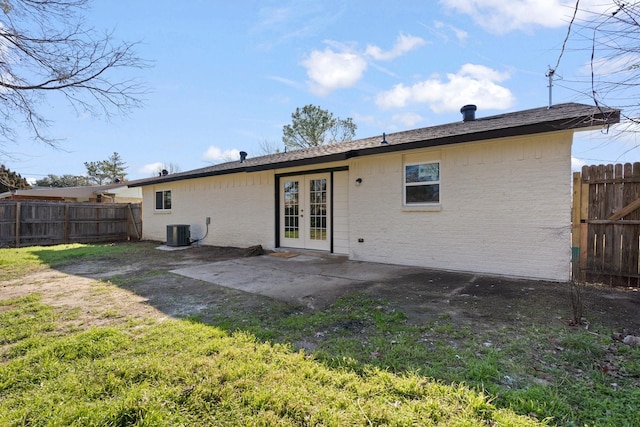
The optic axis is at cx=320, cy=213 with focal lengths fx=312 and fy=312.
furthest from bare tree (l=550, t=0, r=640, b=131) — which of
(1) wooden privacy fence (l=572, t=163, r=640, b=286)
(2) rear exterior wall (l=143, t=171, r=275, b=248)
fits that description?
(2) rear exterior wall (l=143, t=171, r=275, b=248)

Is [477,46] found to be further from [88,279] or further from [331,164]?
[88,279]

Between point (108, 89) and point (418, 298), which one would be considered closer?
point (418, 298)

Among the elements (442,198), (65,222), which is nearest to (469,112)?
(442,198)

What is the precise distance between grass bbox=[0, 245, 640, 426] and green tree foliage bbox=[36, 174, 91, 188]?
45.4 m

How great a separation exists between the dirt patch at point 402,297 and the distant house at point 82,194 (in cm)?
1110

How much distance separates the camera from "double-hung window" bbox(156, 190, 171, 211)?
13.7m

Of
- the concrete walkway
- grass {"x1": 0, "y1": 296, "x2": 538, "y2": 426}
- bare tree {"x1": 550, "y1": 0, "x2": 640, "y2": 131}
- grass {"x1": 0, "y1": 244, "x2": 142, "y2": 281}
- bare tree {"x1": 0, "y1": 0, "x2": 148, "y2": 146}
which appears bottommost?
grass {"x1": 0, "y1": 244, "x2": 142, "y2": 281}

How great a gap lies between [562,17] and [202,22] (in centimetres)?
695

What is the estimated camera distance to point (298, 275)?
20.5 feet

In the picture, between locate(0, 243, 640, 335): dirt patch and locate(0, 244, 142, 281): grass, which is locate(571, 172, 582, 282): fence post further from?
locate(0, 244, 142, 281): grass

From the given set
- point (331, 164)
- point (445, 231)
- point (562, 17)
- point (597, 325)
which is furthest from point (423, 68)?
point (597, 325)

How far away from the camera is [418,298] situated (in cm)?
454

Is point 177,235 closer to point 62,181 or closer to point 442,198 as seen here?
point 442,198

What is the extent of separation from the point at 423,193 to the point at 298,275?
10.8 feet
